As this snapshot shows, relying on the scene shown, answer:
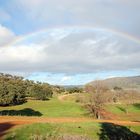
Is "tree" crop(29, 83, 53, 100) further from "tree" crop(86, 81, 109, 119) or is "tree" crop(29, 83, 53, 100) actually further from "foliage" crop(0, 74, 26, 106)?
"tree" crop(86, 81, 109, 119)

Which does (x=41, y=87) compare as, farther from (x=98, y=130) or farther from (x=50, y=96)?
(x=98, y=130)

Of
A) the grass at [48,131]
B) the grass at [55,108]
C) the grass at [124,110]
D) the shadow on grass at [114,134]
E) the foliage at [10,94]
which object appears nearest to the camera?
the grass at [48,131]

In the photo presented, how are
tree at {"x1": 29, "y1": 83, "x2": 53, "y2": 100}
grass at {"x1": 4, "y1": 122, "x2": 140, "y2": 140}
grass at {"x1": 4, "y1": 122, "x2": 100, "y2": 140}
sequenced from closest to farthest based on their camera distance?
grass at {"x1": 4, "y1": 122, "x2": 140, "y2": 140}
grass at {"x1": 4, "y1": 122, "x2": 100, "y2": 140}
tree at {"x1": 29, "y1": 83, "x2": 53, "y2": 100}

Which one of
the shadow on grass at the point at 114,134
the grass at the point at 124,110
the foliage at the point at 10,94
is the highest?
the foliage at the point at 10,94

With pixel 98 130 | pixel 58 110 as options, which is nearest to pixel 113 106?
pixel 58 110

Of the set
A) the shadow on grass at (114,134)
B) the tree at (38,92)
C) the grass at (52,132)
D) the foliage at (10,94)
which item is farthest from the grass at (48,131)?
the tree at (38,92)

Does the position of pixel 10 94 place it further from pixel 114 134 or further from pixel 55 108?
pixel 114 134

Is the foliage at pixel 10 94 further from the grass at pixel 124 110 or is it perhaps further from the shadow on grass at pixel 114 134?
the shadow on grass at pixel 114 134

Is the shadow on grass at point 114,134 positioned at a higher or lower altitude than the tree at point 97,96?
lower

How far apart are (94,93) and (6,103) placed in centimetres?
2601

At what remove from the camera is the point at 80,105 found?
9869cm

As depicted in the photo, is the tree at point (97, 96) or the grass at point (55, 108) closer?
the tree at point (97, 96)

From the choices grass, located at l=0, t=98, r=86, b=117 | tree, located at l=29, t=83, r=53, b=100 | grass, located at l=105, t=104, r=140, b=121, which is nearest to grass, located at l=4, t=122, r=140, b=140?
grass, located at l=0, t=98, r=86, b=117

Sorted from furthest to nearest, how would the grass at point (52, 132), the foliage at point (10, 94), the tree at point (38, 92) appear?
the tree at point (38, 92)
the foliage at point (10, 94)
the grass at point (52, 132)
